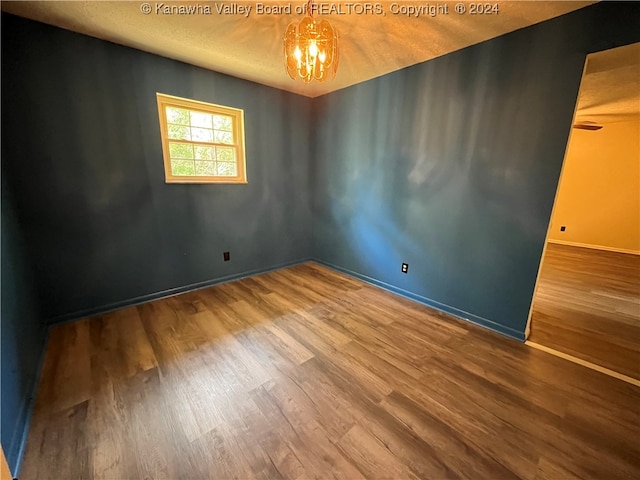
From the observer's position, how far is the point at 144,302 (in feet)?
8.72

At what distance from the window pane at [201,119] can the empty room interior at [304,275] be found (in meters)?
0.03

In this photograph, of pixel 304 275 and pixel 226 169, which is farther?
pixel 304 275

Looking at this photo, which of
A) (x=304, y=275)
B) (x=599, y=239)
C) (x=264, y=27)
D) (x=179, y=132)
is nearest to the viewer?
(x=264, y=27)

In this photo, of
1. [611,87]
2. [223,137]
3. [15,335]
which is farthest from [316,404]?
[611,87]

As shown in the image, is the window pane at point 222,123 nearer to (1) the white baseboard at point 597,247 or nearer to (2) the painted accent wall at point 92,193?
(2) the painted accent wall at point 92,193

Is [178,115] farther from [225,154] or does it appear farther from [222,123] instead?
[225,154]

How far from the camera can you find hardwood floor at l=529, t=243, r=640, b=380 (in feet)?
6.61

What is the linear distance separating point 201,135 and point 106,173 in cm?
101

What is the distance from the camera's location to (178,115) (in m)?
2.70

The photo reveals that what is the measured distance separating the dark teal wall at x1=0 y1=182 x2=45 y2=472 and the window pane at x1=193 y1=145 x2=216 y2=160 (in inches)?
59.1

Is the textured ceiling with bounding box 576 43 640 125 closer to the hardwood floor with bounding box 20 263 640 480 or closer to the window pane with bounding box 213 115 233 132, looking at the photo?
the hardwood floor with bounding box 20 263 640 480

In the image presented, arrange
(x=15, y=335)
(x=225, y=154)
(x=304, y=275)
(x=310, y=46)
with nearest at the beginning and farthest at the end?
(x=15, y=335)
(x=310, y=46)
(x=225, y=154)
(x=304, y=275)

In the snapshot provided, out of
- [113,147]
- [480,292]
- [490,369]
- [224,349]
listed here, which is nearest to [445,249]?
[480,292]

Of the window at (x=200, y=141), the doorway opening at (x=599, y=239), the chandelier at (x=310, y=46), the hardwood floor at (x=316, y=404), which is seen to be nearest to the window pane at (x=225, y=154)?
the window at (x=200, y=141)
